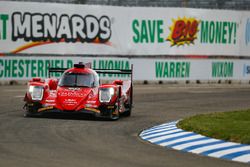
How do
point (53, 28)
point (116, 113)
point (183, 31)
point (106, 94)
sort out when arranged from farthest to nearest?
point (183, 31) → point (53, 28) → point (116, 113) → point (106, 94)

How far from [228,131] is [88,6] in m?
19.3

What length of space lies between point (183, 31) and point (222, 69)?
2399 millimetres

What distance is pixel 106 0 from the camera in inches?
1410

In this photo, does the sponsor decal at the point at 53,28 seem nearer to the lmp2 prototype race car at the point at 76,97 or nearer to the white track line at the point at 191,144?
the lmp2 prototype race car at the point at 76,97

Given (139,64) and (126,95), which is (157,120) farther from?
(139,64)

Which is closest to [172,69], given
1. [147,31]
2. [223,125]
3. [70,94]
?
[147,31]

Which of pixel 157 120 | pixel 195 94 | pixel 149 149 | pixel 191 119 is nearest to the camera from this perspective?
pixel 149 149

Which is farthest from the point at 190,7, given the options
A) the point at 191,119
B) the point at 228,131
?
the point at 228,131

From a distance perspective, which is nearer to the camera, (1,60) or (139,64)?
(1,60)

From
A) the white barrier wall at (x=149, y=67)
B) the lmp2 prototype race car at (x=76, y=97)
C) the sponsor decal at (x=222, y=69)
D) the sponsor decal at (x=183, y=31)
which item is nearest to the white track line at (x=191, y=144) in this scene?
the lmp2 prototype race car at (x=76, y=97)

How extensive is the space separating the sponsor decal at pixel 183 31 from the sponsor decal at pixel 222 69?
148 cm

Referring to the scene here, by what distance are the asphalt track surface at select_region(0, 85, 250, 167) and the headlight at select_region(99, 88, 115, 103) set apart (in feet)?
1.70

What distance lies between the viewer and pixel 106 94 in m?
20.2

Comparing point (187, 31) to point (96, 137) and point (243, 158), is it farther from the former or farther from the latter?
point (243, 158)
